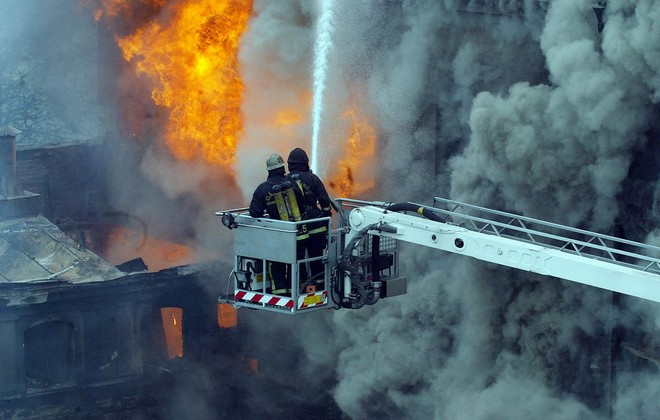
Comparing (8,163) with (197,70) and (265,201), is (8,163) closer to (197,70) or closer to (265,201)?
(197,70)

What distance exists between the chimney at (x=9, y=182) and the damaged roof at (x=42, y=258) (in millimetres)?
199

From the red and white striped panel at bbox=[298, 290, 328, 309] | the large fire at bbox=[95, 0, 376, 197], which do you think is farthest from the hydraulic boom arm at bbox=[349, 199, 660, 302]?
the large fire at bbox=[95, 0, 376, 197]

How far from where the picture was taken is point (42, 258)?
21.5 m

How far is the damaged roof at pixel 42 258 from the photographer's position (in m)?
21.1

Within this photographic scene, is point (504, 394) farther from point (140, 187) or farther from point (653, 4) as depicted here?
point (140, 187)

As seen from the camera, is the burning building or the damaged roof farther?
the damaged roof

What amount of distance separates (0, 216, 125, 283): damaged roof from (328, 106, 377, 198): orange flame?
5330mm

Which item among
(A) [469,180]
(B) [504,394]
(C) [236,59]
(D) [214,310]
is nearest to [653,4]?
(A) [469,180]

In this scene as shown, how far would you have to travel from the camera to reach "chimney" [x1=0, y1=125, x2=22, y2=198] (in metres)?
22.1

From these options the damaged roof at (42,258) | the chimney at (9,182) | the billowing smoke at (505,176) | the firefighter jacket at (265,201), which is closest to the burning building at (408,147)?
the billowing smoke at (505,176)

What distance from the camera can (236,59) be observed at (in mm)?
19922

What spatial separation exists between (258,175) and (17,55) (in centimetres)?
781

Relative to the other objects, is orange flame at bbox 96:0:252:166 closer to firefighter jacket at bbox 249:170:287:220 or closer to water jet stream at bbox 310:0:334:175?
water jet stream at bbox 310:0:334:175

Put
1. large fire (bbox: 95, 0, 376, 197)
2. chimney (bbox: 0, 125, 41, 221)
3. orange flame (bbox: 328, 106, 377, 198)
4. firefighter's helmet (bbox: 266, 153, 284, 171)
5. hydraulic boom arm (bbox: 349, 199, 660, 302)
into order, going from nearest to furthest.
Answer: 1. hydraulic boom arm (bbox: 349, 199, 660, 302)
2. firefighter's helmet (bbox: 266, 153, 284, 171)
3. orange flame (bbox: 328, 106, 377, 198)
4. large fire (bbox: 95, 0, 376, 197)
5. chimney (bbox: 0, 125, 41, 221)
